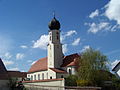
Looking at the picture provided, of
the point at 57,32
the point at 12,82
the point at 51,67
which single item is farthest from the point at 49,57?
the point at 12,82

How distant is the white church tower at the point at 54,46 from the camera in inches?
2053

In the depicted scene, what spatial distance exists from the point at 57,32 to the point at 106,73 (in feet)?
68.0

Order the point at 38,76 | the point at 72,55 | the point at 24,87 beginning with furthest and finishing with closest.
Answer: the point at 38,76 → the point at 72,55 → the point at 24,87

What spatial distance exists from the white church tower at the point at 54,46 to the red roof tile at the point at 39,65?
10.0 ft

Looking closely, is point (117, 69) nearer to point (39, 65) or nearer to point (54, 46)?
point (54, 46)

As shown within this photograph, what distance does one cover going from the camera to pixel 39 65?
192 feet

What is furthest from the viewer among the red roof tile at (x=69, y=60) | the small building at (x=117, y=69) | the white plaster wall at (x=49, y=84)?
the red roof tile at (x=69, y=60)

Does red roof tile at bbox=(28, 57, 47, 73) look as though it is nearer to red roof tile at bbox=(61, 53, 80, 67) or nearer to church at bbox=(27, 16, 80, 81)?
church at bbox=(27, 16, 80, 81)

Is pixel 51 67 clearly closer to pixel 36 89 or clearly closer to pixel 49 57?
pixel 49 57

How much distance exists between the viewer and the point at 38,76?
5647 centimetres

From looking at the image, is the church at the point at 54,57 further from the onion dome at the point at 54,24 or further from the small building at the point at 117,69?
the small building at the point at 117,69

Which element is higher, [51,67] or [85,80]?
[51,67]

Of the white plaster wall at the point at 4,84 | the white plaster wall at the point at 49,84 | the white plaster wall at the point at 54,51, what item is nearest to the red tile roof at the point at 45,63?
the white plaster wall at the point at 54,51

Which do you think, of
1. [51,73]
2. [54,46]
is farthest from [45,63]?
[51,73]
